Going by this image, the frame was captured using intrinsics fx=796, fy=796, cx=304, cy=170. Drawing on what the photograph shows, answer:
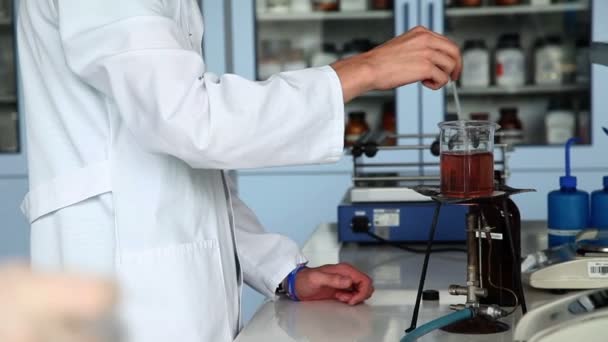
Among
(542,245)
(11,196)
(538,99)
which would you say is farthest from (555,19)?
(11,196)

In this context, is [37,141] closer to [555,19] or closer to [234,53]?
[234,53]

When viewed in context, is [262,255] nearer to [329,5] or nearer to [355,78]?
[355,78]

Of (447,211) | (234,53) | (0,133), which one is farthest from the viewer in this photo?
(0,133)

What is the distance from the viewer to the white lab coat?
93 centimetres

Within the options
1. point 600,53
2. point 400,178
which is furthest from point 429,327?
point 400,178

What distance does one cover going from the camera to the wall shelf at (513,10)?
2998mm

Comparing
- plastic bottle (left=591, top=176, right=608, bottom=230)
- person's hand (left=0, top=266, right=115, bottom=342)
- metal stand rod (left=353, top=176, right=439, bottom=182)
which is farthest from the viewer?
metal stand rod (left=353, top=176, right=439, bottom=182)

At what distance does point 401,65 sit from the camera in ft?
3.39

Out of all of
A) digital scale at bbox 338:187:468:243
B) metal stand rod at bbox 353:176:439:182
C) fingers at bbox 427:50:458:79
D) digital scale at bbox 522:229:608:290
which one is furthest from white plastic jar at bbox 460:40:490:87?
fingers at bbox 427:50:458:79

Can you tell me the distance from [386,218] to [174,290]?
2.51ft

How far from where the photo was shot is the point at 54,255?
1089 mm

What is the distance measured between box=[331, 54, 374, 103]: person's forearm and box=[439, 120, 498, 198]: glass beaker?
16 cm

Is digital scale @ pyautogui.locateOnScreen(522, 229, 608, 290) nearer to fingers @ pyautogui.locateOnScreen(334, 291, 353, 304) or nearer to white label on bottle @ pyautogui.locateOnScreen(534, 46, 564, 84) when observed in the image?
fingers @ pyautogui.locateOnScreen(334, 291, 353, 304)

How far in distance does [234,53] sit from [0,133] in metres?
1.04
